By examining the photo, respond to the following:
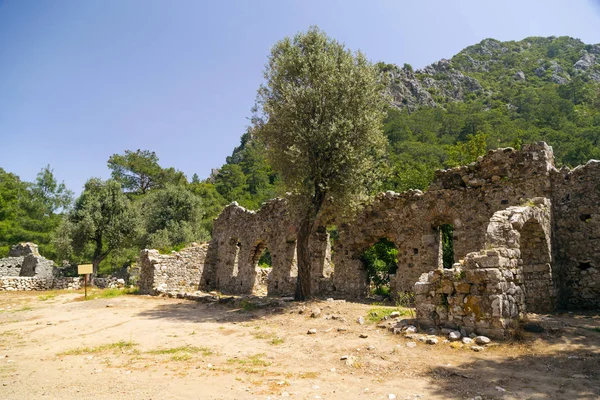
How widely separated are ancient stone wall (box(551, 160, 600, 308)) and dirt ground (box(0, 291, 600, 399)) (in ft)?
3.23

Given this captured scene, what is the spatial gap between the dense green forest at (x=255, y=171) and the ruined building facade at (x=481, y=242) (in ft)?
9.91

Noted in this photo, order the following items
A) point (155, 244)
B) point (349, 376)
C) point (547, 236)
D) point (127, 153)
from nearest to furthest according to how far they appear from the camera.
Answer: point (349, 376) → point (547, 236) → point (155, 244) → point (127, 153)

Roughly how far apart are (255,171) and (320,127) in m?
53.9

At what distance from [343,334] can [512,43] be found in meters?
145

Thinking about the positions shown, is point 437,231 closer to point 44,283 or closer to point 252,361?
point 252,361

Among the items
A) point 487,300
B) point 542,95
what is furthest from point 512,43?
point 487,300

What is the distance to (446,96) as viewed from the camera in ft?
321

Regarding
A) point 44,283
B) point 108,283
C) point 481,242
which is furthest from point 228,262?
point 481,242

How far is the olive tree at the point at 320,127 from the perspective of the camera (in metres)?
12.6

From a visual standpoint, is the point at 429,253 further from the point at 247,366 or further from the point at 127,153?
the point at 127,153

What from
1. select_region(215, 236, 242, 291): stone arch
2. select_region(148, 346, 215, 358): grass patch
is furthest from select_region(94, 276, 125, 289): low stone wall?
select_region(148, 346, 215, 358): grass patch

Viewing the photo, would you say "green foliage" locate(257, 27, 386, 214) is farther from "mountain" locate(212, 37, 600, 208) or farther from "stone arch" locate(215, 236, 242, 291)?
"stone arch" locate(215, 236, 242, 291)

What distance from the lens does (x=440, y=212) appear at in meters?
12.8

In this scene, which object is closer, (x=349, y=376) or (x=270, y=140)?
(x=349, y=376)
